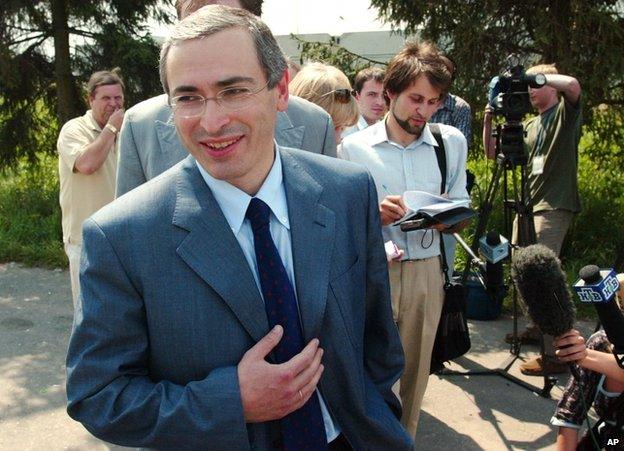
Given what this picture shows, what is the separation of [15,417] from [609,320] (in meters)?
3.35

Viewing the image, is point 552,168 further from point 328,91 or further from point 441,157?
point 328,91

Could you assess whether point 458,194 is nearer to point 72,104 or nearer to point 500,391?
point 500,391

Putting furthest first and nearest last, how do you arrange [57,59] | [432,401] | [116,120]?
1. [57,59]
2. [116,120]
3. [432,401]

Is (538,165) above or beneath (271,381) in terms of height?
beneath

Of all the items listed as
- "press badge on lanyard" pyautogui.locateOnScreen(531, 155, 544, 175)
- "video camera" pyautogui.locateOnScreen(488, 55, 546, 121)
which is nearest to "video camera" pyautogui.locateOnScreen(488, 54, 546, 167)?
"video camera" pyautogui.locateOnScreen(488, 55, 546, 121)

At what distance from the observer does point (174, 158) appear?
2.27 metres

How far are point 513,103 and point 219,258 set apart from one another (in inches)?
119

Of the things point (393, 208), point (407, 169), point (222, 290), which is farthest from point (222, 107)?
point (407, 169)

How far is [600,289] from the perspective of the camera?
2270mm

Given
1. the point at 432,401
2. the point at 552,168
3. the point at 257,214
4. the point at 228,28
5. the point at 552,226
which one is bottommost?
the point at 432,401

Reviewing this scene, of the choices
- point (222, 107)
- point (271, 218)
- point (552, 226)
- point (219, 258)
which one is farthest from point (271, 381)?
point (552, 226)

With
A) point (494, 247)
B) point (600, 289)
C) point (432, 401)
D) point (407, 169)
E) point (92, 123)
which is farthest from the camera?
point (92, 123)

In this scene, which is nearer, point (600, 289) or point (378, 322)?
point (378, 322)

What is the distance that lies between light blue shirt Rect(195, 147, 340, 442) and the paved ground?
8.31 feet
